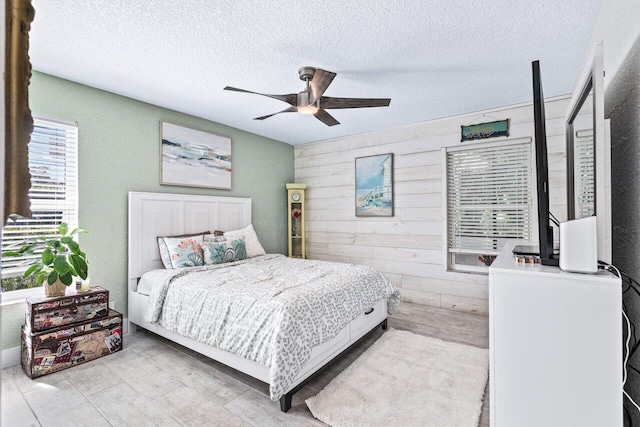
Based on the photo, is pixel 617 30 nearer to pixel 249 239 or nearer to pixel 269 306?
pixel 269 306

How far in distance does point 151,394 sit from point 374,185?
11.1 ft

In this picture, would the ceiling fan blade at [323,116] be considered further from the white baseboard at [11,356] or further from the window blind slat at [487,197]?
the white baseboard at [11,356]

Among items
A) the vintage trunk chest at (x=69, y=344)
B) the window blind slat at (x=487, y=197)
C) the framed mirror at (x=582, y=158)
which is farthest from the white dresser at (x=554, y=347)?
the vintage trunk chest at (x=69, y=344)

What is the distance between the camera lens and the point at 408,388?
227 centimetres

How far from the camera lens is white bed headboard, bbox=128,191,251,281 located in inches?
130

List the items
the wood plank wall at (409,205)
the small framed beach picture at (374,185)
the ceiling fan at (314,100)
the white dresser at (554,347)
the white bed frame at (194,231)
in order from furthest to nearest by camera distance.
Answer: the small framed beach picture at (374,185) < the wood plank wall at (409,205) < the ceiling fan at (314,100) < the white bed frame at (194,231) < the white dresser at (554,347)

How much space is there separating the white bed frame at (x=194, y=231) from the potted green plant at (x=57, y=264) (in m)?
0.62

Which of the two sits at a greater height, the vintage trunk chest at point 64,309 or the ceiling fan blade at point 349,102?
the ceiling fan blade at point 349,102

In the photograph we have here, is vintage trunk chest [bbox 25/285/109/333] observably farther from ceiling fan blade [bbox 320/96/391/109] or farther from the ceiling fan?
ceiling fan blade [bbox 320/96/391/109]

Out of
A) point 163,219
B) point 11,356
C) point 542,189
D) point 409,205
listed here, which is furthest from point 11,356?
point 409,205

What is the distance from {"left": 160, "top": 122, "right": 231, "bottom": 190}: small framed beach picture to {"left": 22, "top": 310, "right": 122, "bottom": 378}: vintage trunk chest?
153cm

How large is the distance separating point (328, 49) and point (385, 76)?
676 millimetres

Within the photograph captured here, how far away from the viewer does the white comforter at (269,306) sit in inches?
81.0

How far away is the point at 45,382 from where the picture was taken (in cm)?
238
